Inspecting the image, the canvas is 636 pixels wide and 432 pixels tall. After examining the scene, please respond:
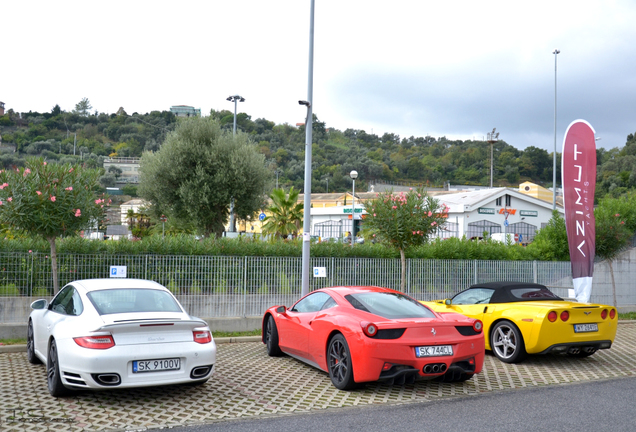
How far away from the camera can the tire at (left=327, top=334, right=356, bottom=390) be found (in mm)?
6582

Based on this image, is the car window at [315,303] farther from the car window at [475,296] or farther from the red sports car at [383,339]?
the car window at [475,296]

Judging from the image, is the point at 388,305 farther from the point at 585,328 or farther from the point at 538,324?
the point at 585,328

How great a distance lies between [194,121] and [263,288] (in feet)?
38.9

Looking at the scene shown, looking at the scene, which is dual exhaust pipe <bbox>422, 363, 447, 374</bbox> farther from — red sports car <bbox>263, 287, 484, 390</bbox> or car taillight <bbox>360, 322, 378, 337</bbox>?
car taillight <bbox>360, 322, 378, 337</bbox>

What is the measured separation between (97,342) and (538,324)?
20.8 ft

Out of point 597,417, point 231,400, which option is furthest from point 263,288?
point 597,417

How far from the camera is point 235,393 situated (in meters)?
6.54

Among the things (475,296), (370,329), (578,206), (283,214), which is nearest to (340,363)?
(370,329)

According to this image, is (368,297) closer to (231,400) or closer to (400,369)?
(400,369)

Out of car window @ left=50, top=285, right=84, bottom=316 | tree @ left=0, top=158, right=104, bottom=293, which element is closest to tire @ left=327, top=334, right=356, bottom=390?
car window @ left=50, top=285, right=84, bottom=316

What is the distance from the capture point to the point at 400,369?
638 cm

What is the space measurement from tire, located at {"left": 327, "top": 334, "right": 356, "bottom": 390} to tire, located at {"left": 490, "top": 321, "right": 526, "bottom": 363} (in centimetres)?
337

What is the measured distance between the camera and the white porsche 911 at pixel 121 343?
5.63m

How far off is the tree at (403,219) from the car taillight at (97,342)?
9.76 m
